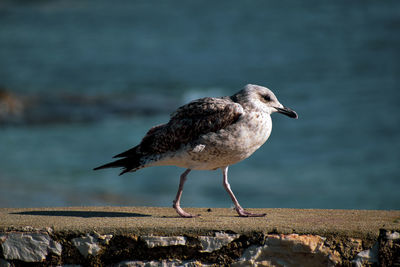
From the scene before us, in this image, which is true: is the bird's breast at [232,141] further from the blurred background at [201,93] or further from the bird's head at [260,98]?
the blurred background at [201,93]

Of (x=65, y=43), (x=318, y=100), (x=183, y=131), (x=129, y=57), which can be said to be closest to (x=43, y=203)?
(x=183, y=131)

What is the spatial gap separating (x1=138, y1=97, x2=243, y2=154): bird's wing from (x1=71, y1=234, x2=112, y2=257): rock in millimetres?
1076

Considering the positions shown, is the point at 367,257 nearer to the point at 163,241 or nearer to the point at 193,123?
the point at 163,241

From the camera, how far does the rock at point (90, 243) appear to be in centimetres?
410

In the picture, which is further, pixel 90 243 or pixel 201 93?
pixel 201 93

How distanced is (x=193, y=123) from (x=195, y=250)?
46.0 inches

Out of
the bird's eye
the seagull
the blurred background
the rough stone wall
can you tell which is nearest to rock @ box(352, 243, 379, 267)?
the rough stone wall

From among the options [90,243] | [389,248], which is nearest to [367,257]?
[389,248]

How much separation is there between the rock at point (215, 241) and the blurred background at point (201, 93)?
196 inches

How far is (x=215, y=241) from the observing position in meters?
4.07

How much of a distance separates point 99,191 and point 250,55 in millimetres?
12560

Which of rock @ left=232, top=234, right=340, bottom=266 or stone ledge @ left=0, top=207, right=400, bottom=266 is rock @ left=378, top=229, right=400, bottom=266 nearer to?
stone ledge @ left=0, top=207, right=400, bottom=266

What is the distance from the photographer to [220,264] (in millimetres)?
4059

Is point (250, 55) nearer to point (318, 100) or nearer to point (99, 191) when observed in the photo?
point (318, 100)
